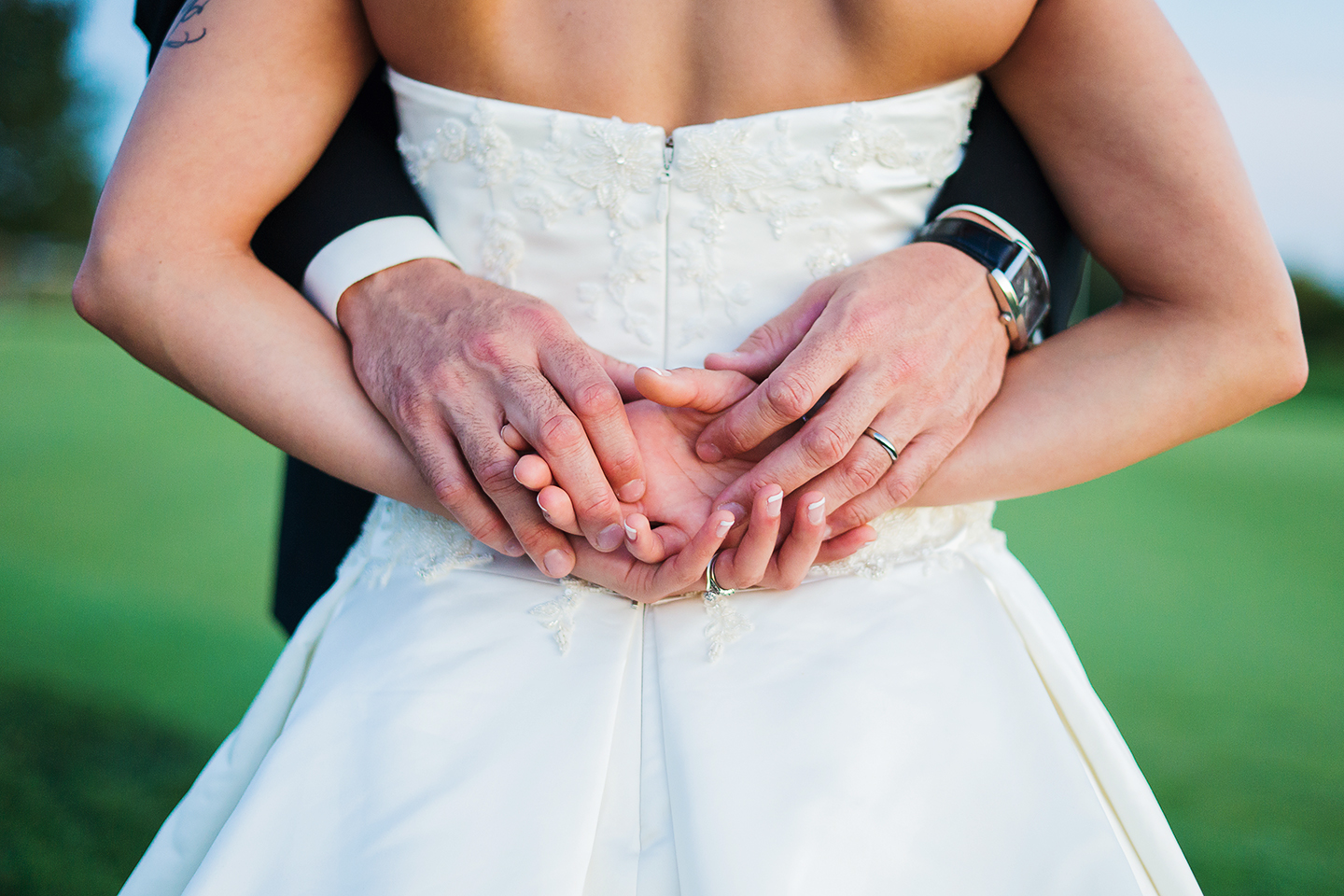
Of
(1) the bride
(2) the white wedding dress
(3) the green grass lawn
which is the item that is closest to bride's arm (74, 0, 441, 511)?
(1) the bride

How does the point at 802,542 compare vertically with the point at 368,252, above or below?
below

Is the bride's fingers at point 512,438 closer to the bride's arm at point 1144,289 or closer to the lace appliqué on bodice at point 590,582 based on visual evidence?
the lace appliqué on bodice at point 590,582

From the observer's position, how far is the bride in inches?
33.7

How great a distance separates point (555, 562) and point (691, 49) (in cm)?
62

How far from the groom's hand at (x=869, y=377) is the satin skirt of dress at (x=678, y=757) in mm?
163

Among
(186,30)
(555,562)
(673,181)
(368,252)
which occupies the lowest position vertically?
(555,562)

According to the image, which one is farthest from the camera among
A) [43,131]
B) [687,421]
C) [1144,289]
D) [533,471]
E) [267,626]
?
[43,131]

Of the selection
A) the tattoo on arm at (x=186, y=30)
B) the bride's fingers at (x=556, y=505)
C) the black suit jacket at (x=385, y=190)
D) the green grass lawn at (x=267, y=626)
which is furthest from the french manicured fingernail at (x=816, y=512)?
the green grass lawn at (x=267, y=626)

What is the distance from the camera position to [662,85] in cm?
102

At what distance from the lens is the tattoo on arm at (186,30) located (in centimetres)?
104

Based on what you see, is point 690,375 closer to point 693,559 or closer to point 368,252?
point 693,559

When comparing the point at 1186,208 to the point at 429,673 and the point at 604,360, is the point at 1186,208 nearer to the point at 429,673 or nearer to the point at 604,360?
the point at 604,360

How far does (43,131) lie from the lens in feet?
59.5

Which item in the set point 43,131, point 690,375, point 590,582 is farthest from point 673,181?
point 43,131
